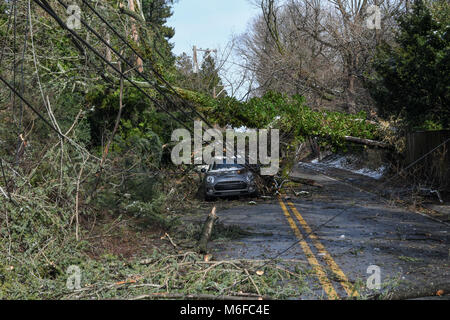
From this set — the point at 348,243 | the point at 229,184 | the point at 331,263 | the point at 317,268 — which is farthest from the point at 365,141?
the point at 317,268

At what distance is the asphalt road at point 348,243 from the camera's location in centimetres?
648

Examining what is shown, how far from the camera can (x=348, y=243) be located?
9109 mm

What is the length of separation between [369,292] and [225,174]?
1152cm

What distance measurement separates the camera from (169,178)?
54.2ft

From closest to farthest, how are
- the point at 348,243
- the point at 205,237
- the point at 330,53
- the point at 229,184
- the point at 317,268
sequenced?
the point at 317,268
the point at 205,237
the point at 348,243
the point at 229,184
the point at 330,53

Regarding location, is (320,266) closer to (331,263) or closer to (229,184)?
(331,263)

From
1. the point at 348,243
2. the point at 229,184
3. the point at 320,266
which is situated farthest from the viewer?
the point at 229,184

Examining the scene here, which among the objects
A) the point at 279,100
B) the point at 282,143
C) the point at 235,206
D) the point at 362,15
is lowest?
the point at 235,206

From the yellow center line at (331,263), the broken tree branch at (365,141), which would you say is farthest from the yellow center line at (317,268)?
the broken tree branch at (365,141)

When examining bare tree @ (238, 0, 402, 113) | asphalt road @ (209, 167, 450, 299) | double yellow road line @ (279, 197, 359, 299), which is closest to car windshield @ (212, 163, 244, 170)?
asphalt road @ (209, 167, 450, 299)

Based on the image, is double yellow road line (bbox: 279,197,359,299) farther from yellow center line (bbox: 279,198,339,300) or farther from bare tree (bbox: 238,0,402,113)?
bare tree (bbox: 238,0,402,113)
